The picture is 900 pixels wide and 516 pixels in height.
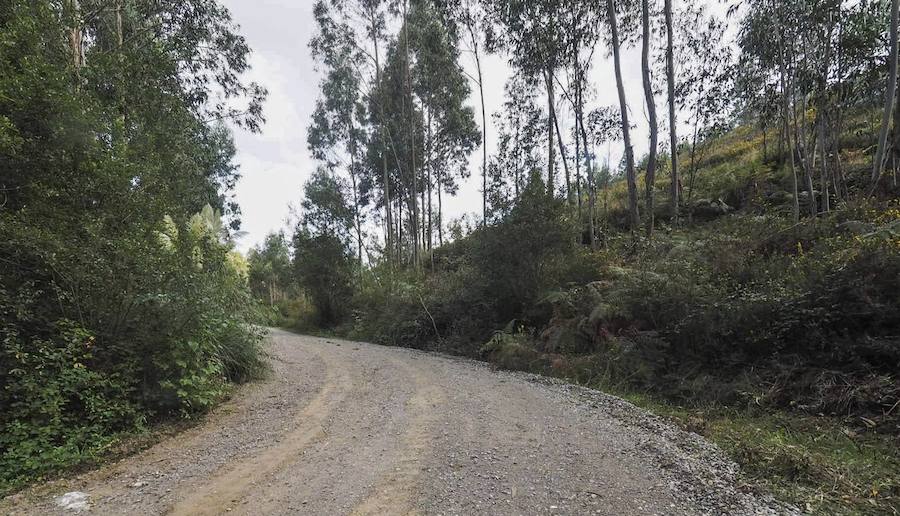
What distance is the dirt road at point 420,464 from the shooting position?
319 cm

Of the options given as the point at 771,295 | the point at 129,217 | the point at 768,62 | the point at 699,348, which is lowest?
the point at 699,348

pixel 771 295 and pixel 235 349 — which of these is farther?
pixel 235 349

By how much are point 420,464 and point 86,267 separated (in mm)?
4081

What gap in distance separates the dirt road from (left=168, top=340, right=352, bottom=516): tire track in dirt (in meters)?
0.01

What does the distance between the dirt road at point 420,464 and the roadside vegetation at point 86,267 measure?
58 centimetres

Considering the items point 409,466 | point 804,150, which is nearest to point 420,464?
point 409,466

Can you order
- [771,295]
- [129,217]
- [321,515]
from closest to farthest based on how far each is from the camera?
[321,515]
[129,217]
[771,295]

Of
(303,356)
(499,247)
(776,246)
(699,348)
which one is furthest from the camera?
(499,247)

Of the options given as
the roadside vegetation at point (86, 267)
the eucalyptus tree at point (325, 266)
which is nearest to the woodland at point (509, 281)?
the roadside vegetation at point (86, 267)

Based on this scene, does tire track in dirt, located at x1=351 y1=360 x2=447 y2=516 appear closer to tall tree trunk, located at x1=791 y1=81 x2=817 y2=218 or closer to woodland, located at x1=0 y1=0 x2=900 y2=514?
woodland, located at x1=0 y1=0 x2=900 y2=514

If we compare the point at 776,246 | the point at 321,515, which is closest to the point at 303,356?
the point at 321,515

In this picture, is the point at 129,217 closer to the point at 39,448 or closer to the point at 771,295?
the point at 39,448

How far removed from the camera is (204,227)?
799cm

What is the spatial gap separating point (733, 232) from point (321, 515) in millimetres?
9767
